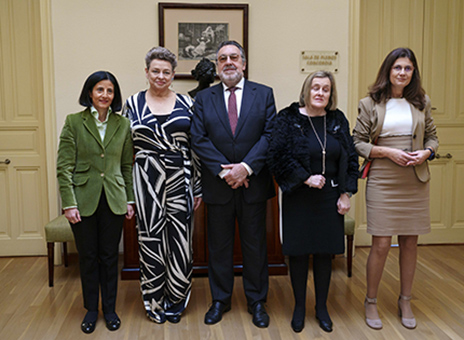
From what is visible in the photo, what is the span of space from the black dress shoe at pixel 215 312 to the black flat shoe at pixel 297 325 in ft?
1.42

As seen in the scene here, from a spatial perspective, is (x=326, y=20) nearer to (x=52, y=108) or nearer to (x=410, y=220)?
(x=410, y=220)

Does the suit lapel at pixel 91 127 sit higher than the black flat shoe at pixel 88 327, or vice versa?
the suit lapel at pixel 91 127

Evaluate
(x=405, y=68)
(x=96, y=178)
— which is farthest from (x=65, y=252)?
(x=405, y=68)

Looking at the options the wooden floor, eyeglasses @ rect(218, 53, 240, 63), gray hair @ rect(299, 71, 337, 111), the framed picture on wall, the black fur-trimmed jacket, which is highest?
the framed picture on wall

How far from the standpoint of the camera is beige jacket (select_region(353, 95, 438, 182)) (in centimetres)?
258

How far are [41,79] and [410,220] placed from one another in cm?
310

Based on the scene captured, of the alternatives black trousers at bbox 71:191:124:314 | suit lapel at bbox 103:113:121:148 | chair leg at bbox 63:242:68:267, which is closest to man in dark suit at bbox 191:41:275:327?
suit lapel at bbox 103:113:121:148

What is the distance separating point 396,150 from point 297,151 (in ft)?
1.91

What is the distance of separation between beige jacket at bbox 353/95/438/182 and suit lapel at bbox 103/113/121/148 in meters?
1.38

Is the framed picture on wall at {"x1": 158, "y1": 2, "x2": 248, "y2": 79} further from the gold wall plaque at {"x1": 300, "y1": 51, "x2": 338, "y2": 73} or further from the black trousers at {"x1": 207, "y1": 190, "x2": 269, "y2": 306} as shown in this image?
the black trousers at {"x1": 207, "y1": 190, "x2": 269, "y2": 306}

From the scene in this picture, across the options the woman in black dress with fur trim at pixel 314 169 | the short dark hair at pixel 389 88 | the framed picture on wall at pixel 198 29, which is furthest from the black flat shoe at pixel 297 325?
the framed picture on wall at pixel 198 29

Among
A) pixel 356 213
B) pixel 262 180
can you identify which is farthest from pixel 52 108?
pixel 356 213

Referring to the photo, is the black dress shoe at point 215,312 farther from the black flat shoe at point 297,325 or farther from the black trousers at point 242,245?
the black flat shoe at point 297,325

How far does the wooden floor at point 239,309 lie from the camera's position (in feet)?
8.40
